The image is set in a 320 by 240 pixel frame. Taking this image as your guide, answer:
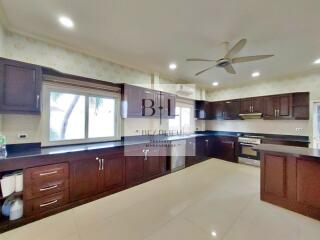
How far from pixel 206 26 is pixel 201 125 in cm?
481

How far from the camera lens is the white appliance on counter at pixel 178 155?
14.8 ft

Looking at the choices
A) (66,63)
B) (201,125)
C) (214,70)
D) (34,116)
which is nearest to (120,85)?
(66,63)

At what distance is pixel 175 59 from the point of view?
368cm

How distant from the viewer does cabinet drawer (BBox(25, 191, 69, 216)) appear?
7.29 ft

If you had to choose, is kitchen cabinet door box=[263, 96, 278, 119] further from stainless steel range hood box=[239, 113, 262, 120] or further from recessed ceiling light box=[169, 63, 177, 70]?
recessed ceiling light box=[169, 63, 177, 70]

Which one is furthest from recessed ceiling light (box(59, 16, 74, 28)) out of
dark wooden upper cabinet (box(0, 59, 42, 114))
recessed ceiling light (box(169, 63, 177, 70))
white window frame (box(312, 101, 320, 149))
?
white window frame (box(312, 101, 320, 149))

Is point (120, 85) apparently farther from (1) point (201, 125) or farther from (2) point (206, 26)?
(1) point (201, 125)

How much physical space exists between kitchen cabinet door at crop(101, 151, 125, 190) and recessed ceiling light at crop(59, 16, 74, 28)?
2.16m

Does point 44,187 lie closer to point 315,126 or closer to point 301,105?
point 301,105

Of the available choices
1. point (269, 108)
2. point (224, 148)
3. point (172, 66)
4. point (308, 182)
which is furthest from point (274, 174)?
point (172, 66)

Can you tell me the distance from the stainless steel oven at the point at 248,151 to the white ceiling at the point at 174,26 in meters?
2.45

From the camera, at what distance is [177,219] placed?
2.33m

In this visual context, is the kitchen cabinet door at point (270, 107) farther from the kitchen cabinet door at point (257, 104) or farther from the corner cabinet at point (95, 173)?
the corner cabinet at point (95, 173)

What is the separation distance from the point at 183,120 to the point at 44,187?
4.53 m
